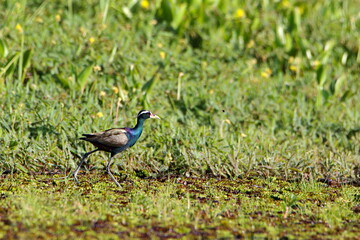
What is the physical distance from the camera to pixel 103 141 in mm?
5410

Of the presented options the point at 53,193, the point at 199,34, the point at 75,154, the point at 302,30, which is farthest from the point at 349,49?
the point at 53,193

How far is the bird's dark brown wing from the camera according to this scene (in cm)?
541

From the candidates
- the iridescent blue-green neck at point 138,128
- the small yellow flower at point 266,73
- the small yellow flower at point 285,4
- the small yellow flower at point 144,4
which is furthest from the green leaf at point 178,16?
the iridescent blue-green neck at point 138,128

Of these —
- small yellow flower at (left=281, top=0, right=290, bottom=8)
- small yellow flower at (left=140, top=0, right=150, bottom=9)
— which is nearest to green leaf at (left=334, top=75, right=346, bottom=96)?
small yellow flower at (left=281, top=0, right=290, bottom=8)

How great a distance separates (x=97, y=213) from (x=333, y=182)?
264 centimetres

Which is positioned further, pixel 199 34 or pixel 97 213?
pixel 199 34

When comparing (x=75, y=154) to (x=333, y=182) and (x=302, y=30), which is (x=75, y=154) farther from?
(x=302, y=30)

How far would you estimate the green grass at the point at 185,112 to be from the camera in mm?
4453

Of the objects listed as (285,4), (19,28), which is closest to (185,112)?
(19,28)

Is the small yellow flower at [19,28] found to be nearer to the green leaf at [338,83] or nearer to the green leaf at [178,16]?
the green leaf at [178,16]

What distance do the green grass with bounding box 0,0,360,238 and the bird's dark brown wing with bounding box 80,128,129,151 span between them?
1.17 feet

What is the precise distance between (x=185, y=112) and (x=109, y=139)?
217cm

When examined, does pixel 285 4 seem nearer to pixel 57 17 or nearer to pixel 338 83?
pixel 338 83

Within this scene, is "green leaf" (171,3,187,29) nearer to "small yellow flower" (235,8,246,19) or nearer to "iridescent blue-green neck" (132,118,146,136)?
"small yellow flower" (235,8,246,19)
